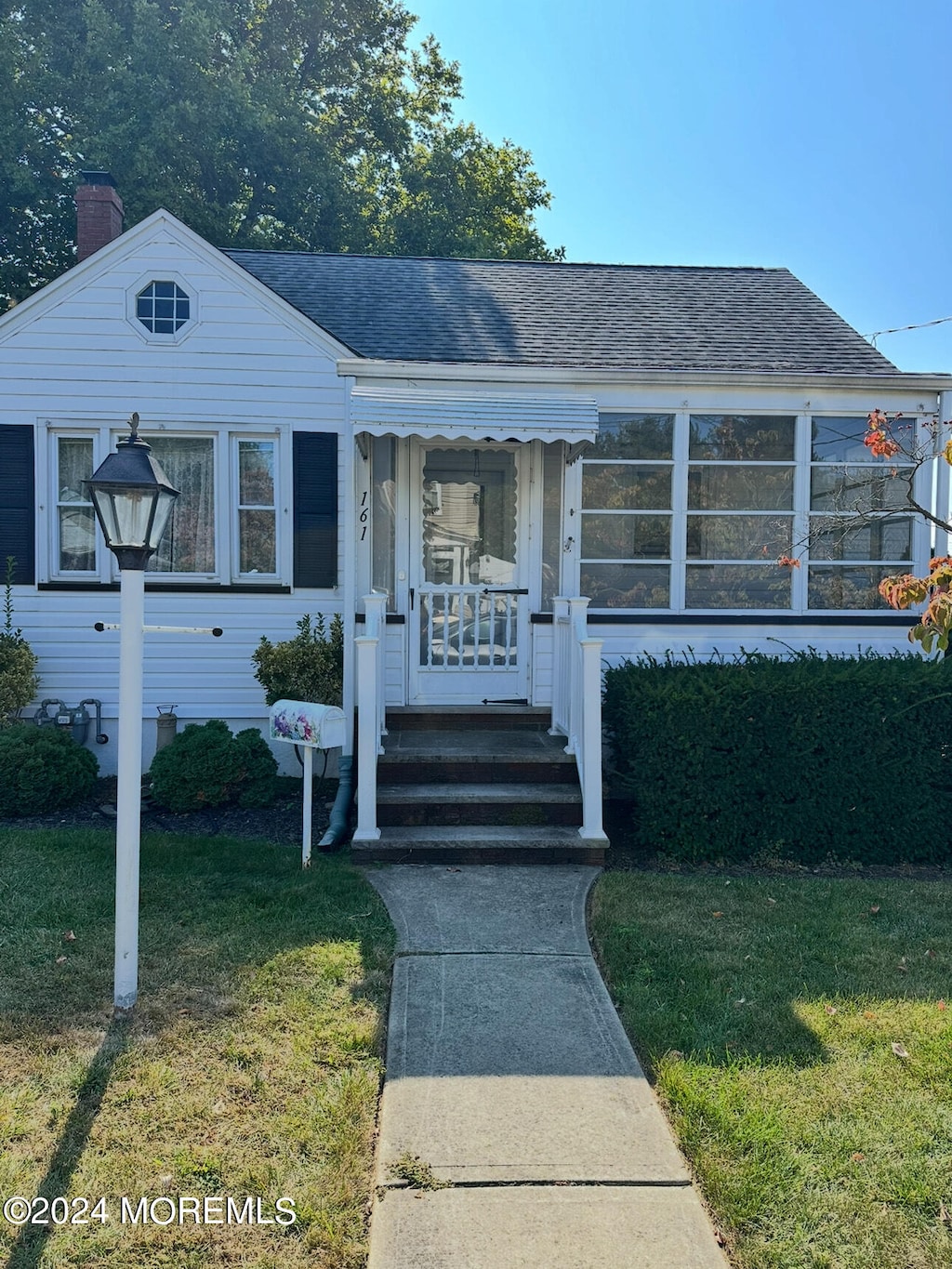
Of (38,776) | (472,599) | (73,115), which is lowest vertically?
(38,776)

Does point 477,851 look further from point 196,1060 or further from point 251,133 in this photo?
point 251,133

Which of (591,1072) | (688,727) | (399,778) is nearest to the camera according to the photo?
(591,1072)

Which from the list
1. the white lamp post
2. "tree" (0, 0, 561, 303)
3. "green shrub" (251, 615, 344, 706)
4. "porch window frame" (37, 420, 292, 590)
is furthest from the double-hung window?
"tree" (0, 0, 561, 303)

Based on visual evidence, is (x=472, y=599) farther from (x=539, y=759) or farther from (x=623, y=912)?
(x=623, y=912)

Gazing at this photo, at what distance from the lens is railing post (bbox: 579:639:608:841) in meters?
5.79

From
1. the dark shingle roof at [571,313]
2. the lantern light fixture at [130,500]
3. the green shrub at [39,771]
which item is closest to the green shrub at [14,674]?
the green shrub at [39,771]

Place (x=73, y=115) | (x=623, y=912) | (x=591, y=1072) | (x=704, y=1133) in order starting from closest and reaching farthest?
(x=704, y=1133), (x=591, y=1072), (x=623, y=912), (x=73, y=115)

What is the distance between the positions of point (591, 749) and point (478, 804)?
0.87m

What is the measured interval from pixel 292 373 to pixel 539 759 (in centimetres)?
406

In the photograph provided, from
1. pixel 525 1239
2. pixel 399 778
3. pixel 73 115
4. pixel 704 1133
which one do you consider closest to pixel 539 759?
pixel 399 778

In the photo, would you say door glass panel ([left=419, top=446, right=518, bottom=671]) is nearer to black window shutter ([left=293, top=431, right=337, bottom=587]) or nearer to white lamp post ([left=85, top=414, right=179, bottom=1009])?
black window shutter ([left=293, top=431, right=337, bottom=587])

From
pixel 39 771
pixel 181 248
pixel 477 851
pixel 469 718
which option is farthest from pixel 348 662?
pixel 181 248

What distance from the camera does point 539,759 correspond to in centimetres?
630

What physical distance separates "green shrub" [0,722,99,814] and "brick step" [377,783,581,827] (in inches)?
98.5
